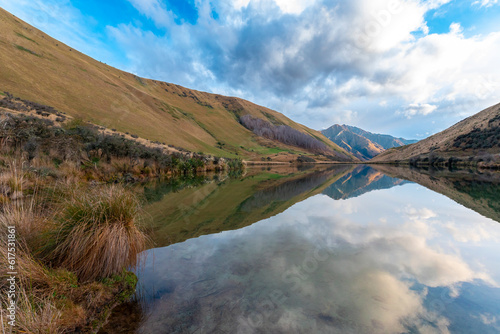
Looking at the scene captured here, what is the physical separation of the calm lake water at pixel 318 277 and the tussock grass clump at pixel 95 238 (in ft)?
2.74

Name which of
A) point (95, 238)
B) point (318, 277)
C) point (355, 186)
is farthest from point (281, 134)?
point (95, 238)

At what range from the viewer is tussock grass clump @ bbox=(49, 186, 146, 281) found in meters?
4.03

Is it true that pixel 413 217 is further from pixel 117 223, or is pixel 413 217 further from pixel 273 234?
pixel 117 223

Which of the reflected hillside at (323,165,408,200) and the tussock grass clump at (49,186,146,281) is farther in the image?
the reflected hillside at (323,165,408,200)

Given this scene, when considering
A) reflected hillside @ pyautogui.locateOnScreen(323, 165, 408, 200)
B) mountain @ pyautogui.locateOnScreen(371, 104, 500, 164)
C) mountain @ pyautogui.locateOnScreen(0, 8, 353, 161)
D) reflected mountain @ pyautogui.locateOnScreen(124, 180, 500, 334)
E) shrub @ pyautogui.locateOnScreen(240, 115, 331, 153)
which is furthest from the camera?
shrub @ pyautogui.locateOnScreen(240, 115, 331, 153)

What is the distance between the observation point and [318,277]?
502cm

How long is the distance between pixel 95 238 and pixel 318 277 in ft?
15.8

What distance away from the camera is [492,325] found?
141 inches

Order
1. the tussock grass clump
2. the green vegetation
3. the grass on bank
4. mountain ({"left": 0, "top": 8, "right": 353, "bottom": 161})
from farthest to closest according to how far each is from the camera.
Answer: mountain ({"left": 0, "top": 8, "right": 353, "bottom": 161}) < the green vegetation < the tussock grass clump < the grass on bank

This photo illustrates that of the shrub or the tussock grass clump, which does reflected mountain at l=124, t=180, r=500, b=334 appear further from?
the shrub

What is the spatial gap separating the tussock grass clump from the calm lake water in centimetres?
83

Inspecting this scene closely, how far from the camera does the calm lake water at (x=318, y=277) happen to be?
11.9 feet

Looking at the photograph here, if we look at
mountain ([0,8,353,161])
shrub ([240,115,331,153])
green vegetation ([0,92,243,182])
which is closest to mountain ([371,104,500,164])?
mountain ([0,8,353,161])

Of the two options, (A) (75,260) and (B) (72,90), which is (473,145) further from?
(B) (72,90)
